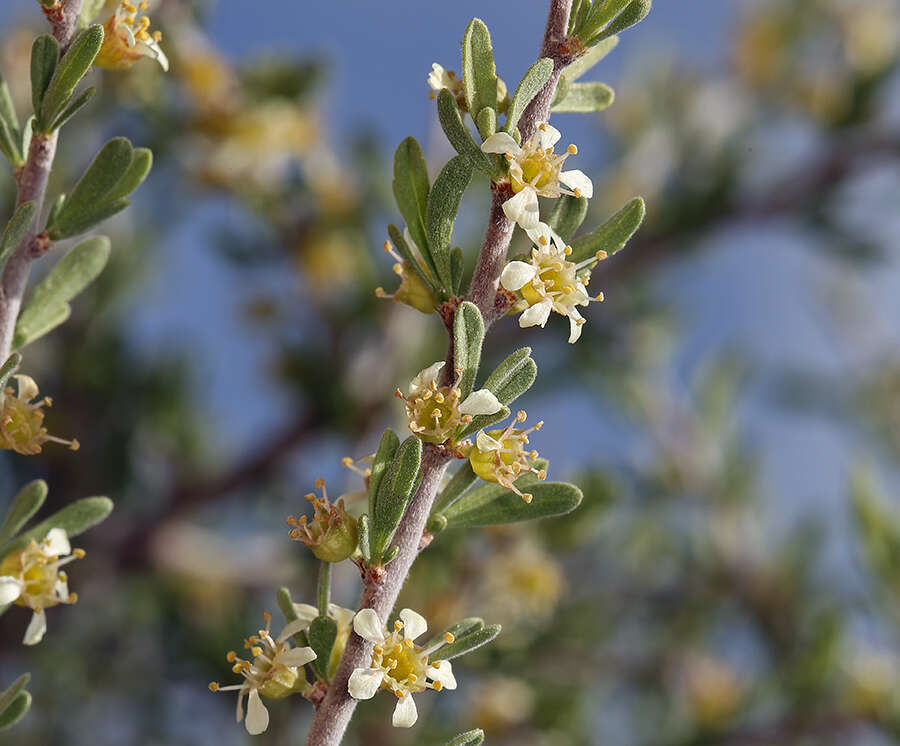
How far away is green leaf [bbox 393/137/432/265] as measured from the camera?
991 mm

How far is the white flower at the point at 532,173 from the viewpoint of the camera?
0.87m

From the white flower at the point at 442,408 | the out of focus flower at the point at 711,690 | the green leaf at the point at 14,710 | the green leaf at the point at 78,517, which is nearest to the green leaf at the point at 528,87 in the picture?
the white flower at the point at 442,408

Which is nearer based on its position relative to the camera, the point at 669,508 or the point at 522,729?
the point at 522,729

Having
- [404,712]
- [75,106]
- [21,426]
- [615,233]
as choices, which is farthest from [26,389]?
[615,233]

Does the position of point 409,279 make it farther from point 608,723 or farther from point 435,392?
point 608,723

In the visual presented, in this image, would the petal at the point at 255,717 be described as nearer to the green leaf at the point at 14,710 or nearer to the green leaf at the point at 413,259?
the green leaf at the point at 14,710

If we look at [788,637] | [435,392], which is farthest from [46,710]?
[435,392]

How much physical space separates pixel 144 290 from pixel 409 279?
3.07 meters

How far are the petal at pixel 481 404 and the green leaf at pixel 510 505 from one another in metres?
0.15

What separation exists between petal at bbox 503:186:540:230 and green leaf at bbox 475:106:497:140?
6 centimetres

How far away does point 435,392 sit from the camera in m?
0.91

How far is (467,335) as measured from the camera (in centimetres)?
85

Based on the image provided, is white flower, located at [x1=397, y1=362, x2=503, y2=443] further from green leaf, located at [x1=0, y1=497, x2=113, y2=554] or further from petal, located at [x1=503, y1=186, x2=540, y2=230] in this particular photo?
green leaf, located at [x1=0, y1=497, x2=113, y2=554]

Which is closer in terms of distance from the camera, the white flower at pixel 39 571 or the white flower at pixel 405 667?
the white flower at pixel 405 667
